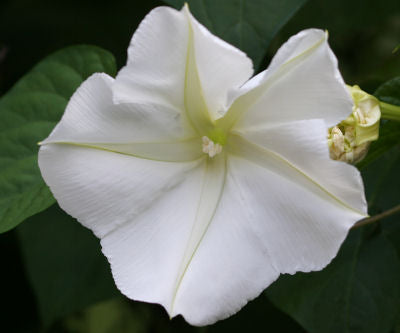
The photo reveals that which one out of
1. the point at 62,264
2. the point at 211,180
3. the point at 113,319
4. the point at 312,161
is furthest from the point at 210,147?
the point at 113,319

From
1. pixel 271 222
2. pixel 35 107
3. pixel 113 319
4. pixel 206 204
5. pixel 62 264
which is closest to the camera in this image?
pixel 271 222

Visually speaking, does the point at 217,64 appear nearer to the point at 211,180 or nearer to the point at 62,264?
the point at 211,180

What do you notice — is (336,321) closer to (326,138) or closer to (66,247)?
(326,138)

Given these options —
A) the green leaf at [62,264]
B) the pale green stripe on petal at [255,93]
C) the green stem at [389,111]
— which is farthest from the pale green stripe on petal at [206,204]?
the green leaf at [62,264]

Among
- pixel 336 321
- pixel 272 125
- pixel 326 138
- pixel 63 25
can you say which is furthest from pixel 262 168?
pixel 63 25

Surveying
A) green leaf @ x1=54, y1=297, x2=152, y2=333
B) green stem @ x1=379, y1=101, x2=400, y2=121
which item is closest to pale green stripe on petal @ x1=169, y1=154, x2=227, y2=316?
green stem @ x1=379, y1=101, x2=400, y2=121

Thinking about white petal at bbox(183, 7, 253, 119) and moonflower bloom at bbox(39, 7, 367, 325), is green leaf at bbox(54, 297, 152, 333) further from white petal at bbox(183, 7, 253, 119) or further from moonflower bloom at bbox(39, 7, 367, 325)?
white petal at bbox(183, 7, 253, 119)
